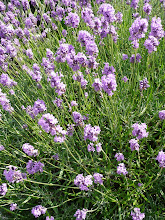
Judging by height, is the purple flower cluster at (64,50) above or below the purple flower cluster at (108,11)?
below

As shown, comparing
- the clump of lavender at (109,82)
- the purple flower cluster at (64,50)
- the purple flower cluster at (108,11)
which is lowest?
the clump of lavender at (109,82)

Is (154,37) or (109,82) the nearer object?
(109,82)

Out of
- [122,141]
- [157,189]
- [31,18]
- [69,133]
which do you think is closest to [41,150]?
[69,133]

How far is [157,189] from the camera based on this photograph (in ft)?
7.50

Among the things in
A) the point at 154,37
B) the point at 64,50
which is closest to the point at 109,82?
the point at 64,50

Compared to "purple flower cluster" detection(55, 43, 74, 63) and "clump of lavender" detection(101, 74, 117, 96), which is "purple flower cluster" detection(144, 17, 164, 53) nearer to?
"clump of lavender" detection(101, 74, 117, 96)

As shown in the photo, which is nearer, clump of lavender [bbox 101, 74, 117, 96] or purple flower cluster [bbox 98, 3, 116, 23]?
clump of lavender [bbox 101, 74, 117, 96]

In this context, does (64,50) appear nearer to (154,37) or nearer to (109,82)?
(109,82)

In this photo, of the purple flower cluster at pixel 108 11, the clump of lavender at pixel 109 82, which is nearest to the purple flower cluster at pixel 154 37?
the purple flower cluster at pixel 108 11

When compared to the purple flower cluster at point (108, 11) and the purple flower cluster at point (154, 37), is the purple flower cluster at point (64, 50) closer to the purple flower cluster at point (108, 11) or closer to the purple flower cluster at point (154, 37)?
the purple flower cluster at point (108, 11)

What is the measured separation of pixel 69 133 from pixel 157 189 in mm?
1231

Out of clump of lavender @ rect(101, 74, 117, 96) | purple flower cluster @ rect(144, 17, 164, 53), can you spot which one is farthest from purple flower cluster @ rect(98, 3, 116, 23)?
clump of lavender @ rect(101, 74, 117, 96)

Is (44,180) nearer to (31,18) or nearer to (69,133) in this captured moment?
(69,133)

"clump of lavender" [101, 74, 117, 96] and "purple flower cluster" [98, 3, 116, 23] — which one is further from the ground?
"purple flower cluster" [98, 3, 116, 23]
